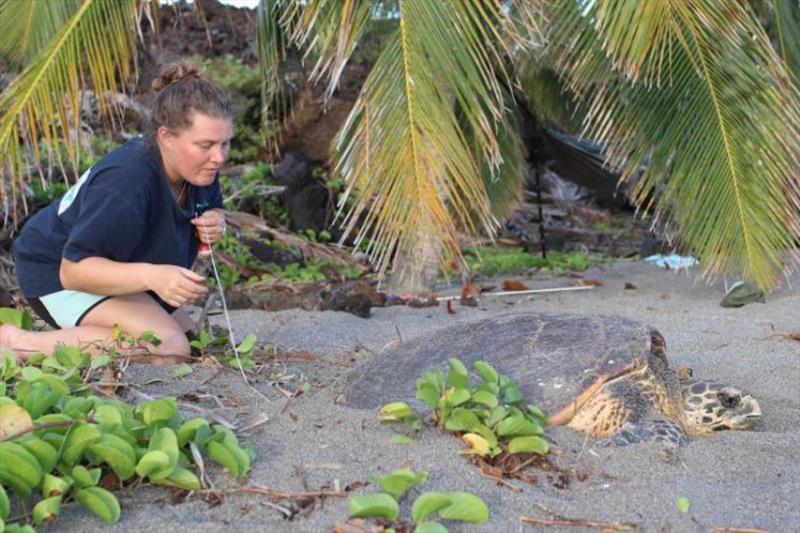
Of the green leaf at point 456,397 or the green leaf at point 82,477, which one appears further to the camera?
the green leaf at point 456,397

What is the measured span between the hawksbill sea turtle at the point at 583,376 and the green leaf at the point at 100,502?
1010 mm

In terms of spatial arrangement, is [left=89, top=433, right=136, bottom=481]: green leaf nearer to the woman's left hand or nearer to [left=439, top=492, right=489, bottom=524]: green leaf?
[left=439, top=492, right=489, bottom=524]: green leaf

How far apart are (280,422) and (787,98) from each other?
3.39 meters

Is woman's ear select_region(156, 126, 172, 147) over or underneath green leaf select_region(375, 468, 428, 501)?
over

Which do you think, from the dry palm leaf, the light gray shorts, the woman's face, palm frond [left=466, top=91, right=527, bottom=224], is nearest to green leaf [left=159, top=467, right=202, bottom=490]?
the woman's face

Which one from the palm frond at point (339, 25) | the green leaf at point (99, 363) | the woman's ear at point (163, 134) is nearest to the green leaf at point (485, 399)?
the green leaf at point (99, 363)

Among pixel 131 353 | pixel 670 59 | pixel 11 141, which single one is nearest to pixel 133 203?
pixel 131 353

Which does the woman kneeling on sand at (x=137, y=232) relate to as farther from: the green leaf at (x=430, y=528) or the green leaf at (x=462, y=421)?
the green leaf at (x=430, y=528)

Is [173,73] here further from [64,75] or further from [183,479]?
[183,479]

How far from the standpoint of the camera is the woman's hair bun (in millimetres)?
3455

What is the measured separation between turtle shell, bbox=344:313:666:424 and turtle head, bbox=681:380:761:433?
16 cm

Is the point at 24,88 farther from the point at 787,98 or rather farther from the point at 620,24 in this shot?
the point at 787,98

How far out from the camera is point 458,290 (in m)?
7.09

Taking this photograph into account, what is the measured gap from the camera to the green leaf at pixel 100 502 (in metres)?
1.91
